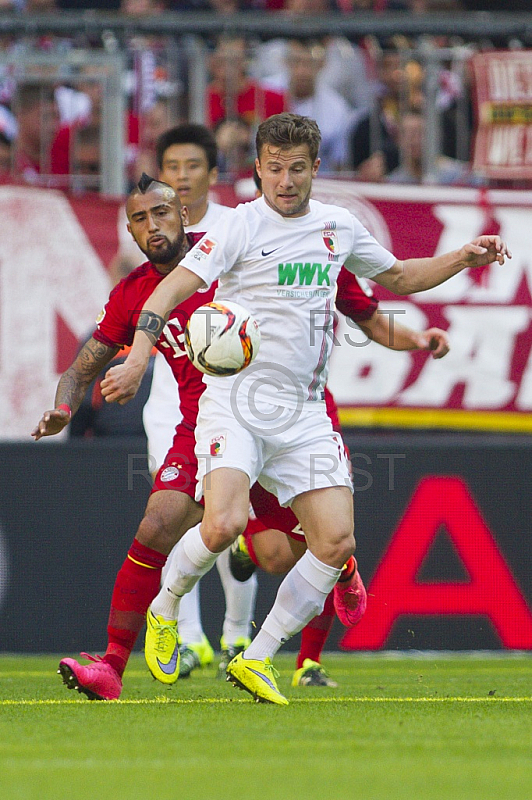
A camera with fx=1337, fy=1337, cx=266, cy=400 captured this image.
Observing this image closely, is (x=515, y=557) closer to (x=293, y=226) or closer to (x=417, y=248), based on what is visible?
(x=417, y=248)

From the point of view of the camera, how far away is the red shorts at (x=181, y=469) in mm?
5602

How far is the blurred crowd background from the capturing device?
9352 mm

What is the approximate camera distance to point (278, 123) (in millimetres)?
5266

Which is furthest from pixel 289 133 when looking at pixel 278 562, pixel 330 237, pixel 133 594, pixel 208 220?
pixel 278 562

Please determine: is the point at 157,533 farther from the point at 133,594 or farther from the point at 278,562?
the point at 278,562

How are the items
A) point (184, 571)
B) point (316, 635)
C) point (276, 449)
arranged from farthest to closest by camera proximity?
point (316, 635), point (184, 571), point (276, 449)

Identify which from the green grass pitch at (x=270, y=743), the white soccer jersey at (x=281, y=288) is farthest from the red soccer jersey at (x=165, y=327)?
the green grass pitch at (x=270, y=743)

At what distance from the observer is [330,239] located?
548cm

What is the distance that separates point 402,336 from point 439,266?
0.49 m

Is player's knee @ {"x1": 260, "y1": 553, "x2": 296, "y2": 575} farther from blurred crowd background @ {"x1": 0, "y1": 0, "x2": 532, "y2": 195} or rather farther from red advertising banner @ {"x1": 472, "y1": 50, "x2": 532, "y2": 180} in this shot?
red advertising banner @ {"x1": 472, "y1": 50, "x2": 532, "y2": 180}

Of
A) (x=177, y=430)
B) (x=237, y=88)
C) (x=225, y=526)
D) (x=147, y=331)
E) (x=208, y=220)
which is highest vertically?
(x=237, y=88)

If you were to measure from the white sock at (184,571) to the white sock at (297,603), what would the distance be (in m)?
0.33

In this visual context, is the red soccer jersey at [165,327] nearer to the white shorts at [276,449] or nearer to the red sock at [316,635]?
the white shorts at [276,449]

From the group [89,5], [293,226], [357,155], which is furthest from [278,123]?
[89,5]
